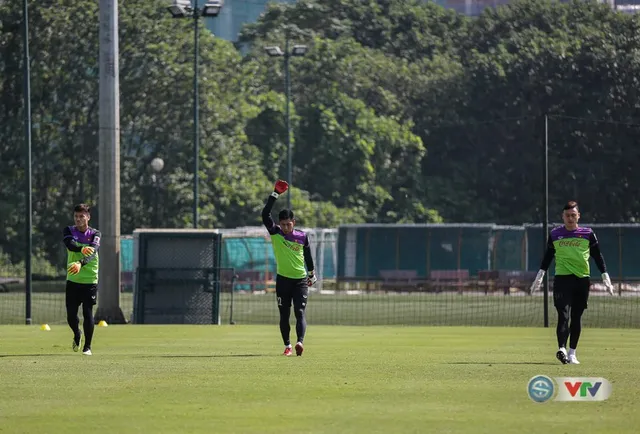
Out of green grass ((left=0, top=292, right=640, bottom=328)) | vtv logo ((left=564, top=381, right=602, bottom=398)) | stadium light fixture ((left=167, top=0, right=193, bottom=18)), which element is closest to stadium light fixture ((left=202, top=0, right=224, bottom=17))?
stadium light fixture ((left=167, top=0, right=193, bottom=18))

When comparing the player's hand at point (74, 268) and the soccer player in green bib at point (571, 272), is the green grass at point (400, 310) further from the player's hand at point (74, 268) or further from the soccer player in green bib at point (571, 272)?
the soccer player in green bib at point (571, 272)

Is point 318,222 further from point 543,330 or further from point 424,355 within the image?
point 424,355

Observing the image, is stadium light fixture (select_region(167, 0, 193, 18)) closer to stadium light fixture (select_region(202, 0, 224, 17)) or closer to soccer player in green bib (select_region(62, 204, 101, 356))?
stadium light fixture (select_region(202, 0, 224, 17))

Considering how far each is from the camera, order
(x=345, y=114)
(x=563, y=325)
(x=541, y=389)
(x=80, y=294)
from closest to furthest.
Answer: (x=541, y=389) < (x=563, y=325) < (x=80, y=294) < (x=345, y=114)

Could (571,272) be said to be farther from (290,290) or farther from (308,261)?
(290,290)

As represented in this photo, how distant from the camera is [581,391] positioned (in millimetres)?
12805

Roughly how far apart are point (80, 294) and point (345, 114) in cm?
5738

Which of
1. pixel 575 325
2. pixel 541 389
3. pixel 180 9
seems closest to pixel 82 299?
pixel 575 325

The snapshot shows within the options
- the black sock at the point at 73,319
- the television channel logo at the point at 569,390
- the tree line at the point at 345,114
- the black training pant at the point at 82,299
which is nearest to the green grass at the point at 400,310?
the tree line at the point at 345,114

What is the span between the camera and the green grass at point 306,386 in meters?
11.2

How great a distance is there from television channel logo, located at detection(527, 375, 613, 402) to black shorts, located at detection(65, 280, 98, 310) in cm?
713

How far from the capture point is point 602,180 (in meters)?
70.9

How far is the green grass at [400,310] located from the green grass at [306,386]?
12.4 m

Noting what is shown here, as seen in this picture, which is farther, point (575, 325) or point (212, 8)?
point (212, 8)
